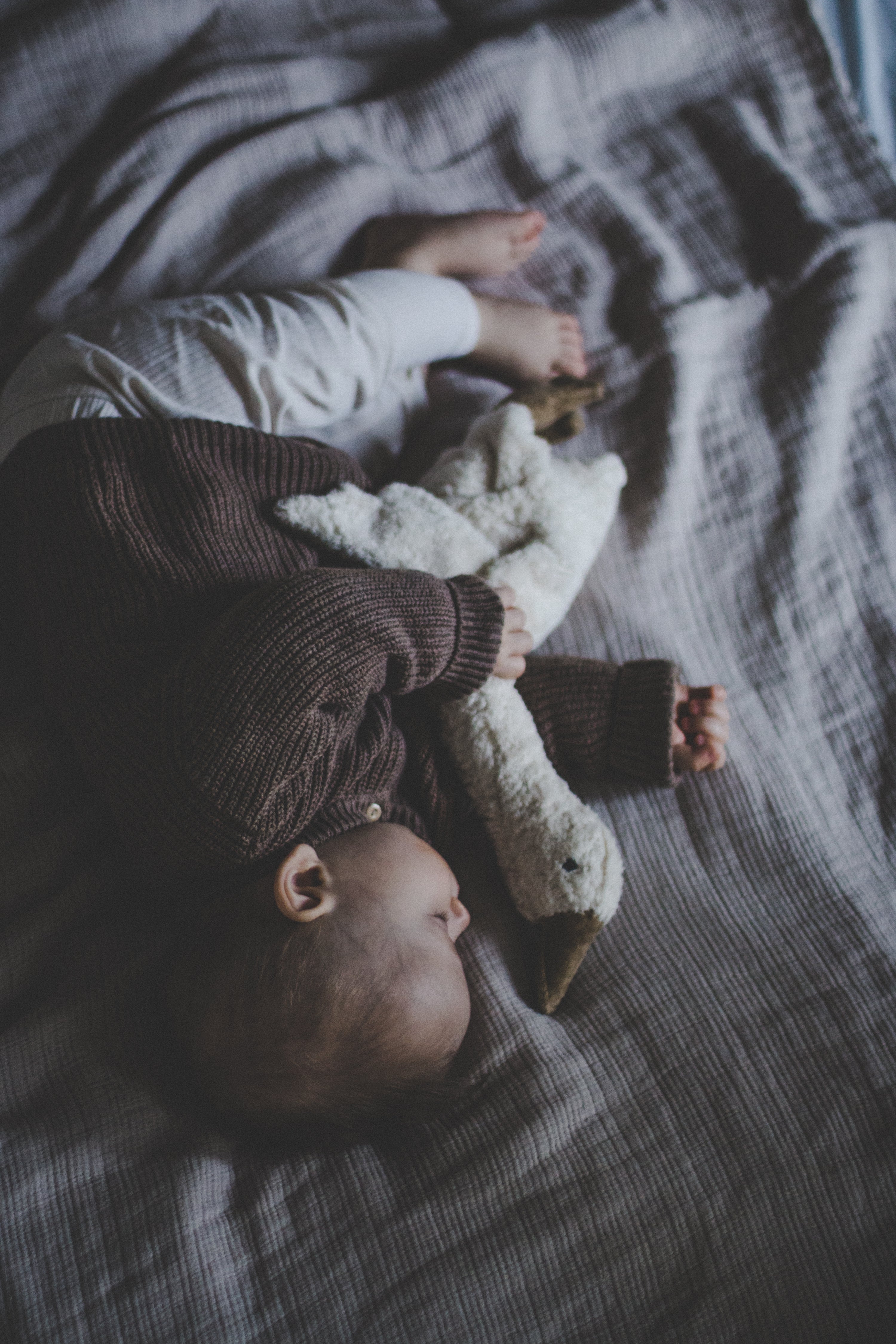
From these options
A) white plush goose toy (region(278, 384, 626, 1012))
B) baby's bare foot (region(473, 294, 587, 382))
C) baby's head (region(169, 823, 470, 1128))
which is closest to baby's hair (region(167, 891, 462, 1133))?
baby's head (region(169, 823, 470, 1128))

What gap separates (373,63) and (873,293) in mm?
703

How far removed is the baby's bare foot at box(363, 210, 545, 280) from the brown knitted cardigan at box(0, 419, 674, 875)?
35 centimetres

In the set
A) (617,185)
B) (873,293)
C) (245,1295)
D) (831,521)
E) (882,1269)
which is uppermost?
(617,185)

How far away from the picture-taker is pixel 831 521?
988 millimetres

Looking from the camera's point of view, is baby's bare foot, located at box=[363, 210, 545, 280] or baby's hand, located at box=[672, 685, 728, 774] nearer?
baby's hand, located at box=[672, 685, 728, 774]

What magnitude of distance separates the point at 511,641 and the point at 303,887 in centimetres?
30

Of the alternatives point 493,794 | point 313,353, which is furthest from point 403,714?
point 313,353

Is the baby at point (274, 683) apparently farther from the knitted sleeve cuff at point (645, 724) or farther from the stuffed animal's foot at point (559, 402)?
the stuffed animal's foot at point (559, 402)

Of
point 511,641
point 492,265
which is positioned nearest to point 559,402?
point 492,265

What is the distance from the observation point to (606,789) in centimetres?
90

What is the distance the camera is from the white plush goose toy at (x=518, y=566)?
2.58 feet

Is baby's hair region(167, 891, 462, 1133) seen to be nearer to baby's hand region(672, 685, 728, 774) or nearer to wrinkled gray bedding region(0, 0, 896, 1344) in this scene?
wrinkled gray bedding region(0, 0, 896, 1344)

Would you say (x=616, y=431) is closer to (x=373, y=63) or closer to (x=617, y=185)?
(x=617, y=185)

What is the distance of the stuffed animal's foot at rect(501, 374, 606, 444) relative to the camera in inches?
39.9
